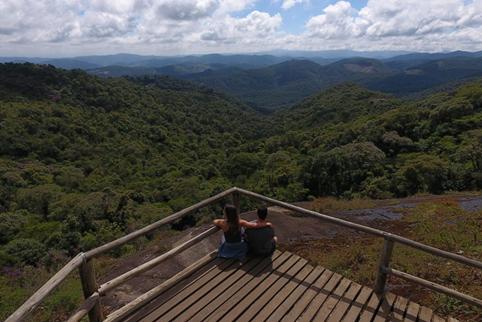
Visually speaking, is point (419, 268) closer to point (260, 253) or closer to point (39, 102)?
point (260, 253)

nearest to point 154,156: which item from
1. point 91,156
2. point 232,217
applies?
point 91,156

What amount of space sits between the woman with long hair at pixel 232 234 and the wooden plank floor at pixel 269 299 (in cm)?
16

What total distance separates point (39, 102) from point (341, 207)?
76.3 m

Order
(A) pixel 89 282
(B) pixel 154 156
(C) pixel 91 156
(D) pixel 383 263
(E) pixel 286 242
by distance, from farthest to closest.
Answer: (B) pixel 154 156 < (C) pixel 91 156 < (E) pixel 286 242 < (D) pixel 383 263 < (A) pixel 89 282

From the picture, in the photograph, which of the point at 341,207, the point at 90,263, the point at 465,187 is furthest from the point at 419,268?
the point at 465,187

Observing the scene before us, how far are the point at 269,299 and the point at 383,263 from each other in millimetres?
1605

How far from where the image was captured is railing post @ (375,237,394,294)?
463 centimetres

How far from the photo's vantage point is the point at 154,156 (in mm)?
70000

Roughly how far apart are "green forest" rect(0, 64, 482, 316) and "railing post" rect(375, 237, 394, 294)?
1004 centimetres

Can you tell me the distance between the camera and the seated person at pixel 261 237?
5449 mm

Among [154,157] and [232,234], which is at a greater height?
[232,234]

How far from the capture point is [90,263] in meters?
3.65

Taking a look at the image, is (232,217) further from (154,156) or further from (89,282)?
(154,156)

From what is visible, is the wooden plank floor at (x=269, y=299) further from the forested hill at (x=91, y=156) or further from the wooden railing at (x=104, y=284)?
the forested hill at (x=91, y=156)
